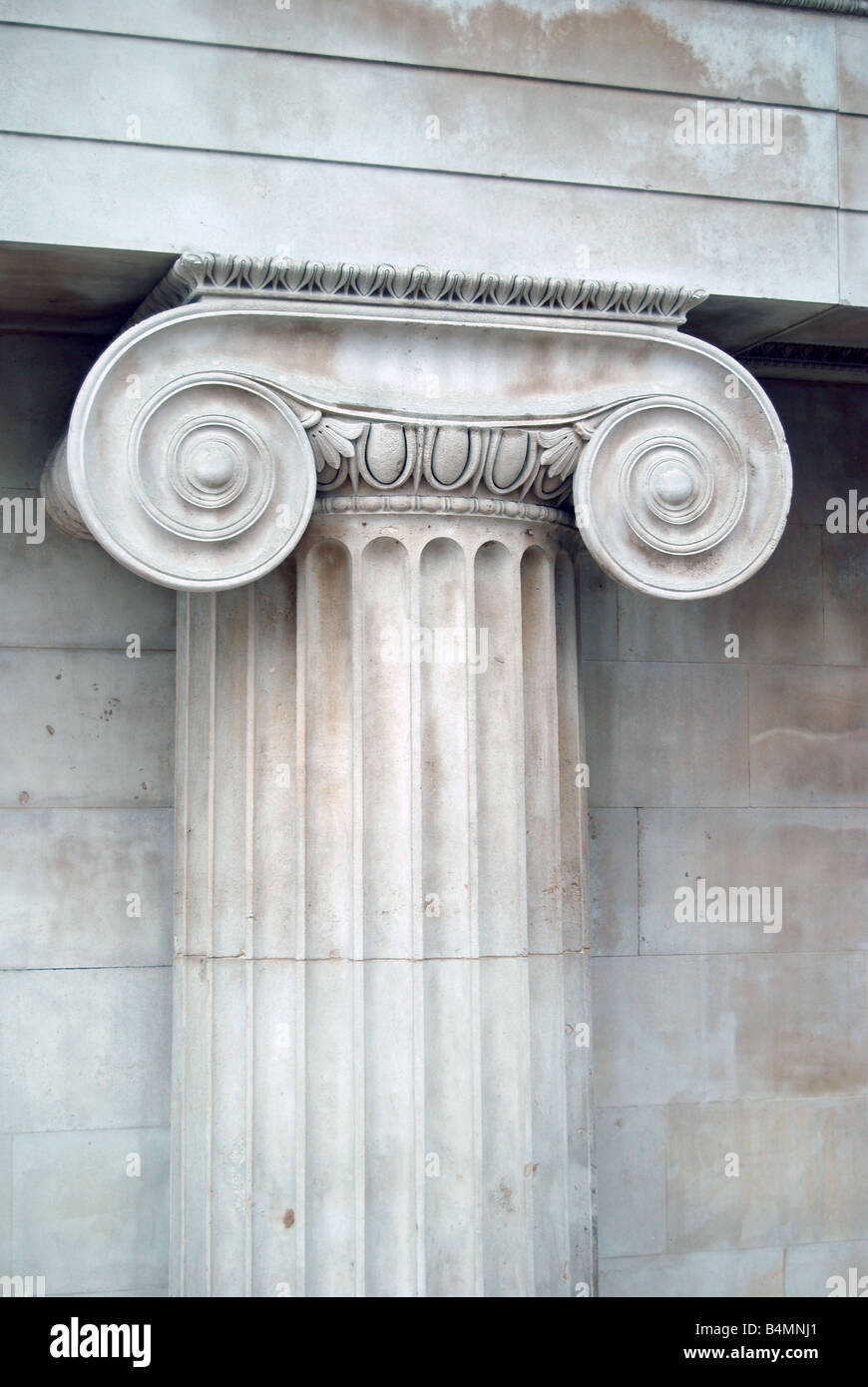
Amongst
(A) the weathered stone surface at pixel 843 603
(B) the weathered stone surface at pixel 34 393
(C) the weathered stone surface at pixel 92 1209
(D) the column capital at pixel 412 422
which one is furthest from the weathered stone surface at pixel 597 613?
(C) the weathered stone surface at pixel 92 1209

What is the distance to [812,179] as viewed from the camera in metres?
8.48

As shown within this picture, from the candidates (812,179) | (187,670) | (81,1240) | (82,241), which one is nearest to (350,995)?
(187,670)

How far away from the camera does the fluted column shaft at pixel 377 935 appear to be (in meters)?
7.96

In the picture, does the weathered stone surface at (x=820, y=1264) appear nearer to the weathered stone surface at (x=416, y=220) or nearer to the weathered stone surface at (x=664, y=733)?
the weathered stone surface at (x=664, y=733)

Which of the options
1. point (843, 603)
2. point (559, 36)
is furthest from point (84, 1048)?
point (559, 36)

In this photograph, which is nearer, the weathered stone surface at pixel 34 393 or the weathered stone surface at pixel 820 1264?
the weathered stone surface at pixel 34 393

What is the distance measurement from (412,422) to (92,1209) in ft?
16.3

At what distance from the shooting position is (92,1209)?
925 cm

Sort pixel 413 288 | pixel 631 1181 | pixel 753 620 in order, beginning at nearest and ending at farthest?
pixel 413 288
pixel 631 1181
pixel 753 620

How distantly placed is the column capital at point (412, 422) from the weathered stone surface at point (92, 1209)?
371cm

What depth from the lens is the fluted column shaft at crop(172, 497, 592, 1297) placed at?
7.96 metres

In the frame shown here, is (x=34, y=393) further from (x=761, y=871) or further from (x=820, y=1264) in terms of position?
(x=820, y=1264)

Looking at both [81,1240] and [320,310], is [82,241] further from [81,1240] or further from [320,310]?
[81,1240]

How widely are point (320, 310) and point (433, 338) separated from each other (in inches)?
23.5
